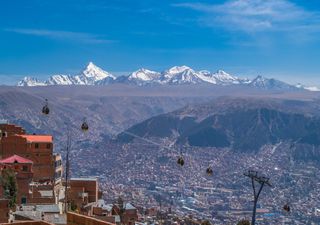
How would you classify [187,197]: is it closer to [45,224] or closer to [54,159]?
[54,159]

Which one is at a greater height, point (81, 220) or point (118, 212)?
point (81, 220)

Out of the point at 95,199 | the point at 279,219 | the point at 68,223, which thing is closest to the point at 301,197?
the point at 279,219

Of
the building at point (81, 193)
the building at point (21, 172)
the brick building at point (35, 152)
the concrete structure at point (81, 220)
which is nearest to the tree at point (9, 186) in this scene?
the building at point (21, 172)

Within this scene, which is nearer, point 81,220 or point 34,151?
point 81,220

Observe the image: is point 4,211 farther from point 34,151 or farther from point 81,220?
point 81,220

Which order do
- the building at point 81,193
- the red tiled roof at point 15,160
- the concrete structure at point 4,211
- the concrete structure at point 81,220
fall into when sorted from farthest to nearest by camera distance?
the building at point 81,193 → the red tiled roof at point 15,160 → the concrete structure at point 4,211 → the concrete structure at point 81,220

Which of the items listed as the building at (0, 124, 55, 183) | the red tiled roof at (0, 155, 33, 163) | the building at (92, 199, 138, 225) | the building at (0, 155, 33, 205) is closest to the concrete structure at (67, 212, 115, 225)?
the building at (0, 155, 33, 205)

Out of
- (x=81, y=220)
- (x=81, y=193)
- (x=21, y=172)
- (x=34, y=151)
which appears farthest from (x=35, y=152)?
(x=81, y=220)

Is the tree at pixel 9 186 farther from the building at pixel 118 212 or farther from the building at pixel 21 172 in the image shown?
the building at pixel 118 212

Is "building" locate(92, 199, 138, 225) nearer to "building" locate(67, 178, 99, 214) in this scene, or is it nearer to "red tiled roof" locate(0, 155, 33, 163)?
"building" locate(67, 178, 99, 214)

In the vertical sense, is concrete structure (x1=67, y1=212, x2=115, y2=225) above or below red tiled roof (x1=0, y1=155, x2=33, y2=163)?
below

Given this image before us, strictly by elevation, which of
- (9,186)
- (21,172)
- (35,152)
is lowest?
(9,186)

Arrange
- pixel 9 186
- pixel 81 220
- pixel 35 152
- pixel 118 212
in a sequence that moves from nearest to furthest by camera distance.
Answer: pixel 81 220 < pixel 9 186 < pixel 35 152 < pixel 118 212
